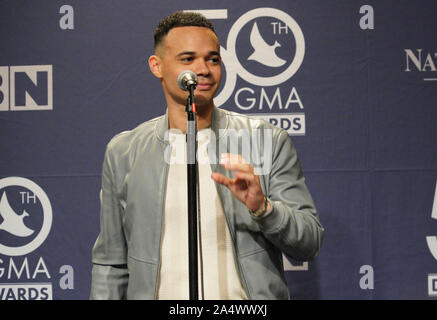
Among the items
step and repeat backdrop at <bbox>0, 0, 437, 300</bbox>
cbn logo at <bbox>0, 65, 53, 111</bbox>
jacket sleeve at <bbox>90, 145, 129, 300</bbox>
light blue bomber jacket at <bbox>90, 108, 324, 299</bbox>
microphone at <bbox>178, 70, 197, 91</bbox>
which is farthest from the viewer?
cbn logo at <bbox>0, 65, 53, 111</bbox>

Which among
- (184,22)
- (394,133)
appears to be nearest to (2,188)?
(184,22)

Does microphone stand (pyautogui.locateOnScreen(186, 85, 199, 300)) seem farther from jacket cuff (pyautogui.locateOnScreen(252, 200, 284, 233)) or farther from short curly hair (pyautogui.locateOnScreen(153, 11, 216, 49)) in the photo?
short curly hair (pyautogui.locateOnScreen(153, 11, 216, 49))

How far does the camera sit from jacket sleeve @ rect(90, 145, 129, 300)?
1965 mm

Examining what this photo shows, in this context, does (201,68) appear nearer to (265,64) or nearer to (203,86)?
(203,86)

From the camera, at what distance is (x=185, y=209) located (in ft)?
6.20

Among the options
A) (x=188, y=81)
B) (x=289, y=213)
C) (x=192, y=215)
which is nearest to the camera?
(x=192, y=215)

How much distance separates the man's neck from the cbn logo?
3.75 feet

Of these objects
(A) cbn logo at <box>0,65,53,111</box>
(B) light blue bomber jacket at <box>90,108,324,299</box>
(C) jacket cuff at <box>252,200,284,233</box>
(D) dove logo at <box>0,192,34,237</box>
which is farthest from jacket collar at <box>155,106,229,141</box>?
(D) dove logo at <box>0,192,34,237</box>

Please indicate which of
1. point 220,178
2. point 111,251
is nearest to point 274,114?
point 111,251

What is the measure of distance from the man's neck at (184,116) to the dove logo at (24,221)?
3.84 feet

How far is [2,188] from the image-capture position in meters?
2.85

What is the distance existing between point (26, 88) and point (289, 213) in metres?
1.82

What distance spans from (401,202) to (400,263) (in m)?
0.31

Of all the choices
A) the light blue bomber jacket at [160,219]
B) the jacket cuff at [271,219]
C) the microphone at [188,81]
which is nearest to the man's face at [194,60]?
the light blue bomber jacket at [160,219]
